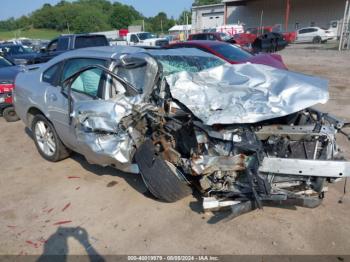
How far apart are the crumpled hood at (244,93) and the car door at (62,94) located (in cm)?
121

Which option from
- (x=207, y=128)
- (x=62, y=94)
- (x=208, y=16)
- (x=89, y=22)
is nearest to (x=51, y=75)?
(x=62, y=94)

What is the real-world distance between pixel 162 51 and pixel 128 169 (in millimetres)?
1745

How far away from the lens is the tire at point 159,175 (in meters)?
3.15

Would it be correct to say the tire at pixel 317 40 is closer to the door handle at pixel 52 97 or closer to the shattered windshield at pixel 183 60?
the shattered windshield at pixel 183 60

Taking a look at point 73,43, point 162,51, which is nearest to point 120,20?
point 73,43

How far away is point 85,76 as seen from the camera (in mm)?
3928

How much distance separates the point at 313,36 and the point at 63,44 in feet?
81.4

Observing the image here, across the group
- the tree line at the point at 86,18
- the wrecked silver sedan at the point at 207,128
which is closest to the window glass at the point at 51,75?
the wrecked silver sedan at the point at 207,128

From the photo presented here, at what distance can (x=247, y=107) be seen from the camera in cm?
304

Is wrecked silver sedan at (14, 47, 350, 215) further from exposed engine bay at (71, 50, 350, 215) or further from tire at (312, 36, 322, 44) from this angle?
tire at (312, 36, 322, 44)

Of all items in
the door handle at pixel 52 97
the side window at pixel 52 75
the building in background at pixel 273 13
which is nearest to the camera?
the door handle at pixel 52 97

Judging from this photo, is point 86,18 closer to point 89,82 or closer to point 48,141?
point 48,141

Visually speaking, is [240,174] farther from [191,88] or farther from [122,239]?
[122,239]

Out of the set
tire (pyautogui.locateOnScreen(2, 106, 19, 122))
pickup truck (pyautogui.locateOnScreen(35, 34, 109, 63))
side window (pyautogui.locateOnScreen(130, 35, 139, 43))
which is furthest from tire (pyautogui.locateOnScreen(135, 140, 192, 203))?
side window (pyautogui.locateOnScreen(130, 35, 139, 43))
